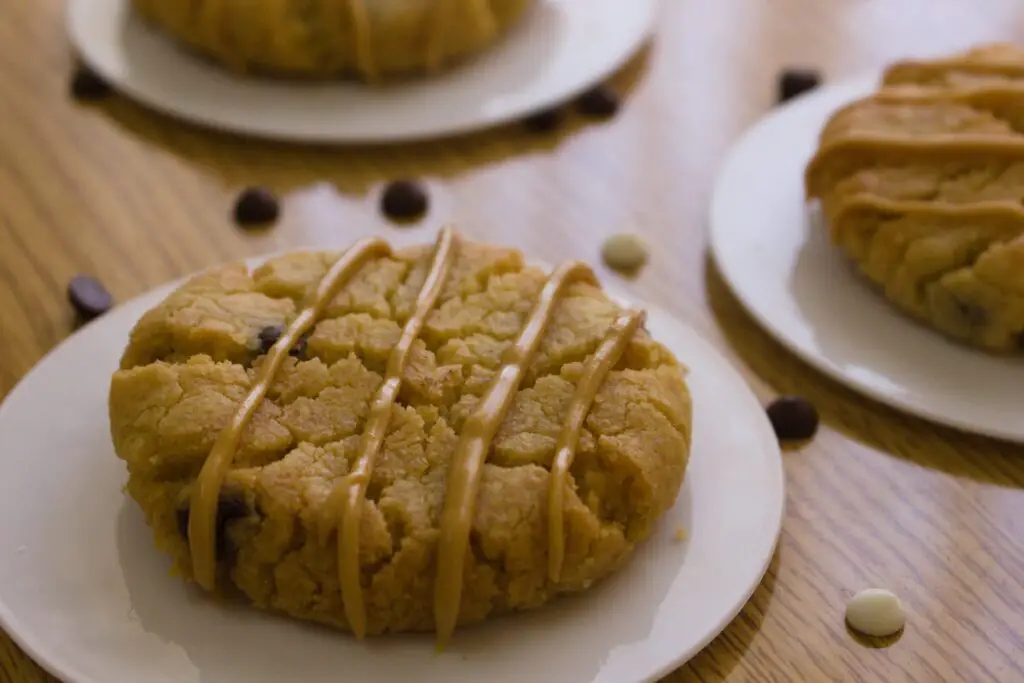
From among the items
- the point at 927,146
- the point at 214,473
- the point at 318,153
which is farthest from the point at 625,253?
the point at 214,473

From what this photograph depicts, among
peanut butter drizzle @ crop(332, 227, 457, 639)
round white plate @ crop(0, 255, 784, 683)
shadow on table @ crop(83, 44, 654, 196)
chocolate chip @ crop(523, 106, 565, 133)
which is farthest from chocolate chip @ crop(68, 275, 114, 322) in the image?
chocolate chip @ crop(523, 106, 565, 133)

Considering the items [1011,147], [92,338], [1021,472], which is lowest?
[1021,472]

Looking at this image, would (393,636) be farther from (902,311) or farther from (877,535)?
(902,311)

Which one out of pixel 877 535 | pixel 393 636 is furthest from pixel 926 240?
pixel 393 636

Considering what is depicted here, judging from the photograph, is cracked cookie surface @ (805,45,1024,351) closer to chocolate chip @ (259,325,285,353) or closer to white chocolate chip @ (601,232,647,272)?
white chocolate chip @ (601,232,647,272)

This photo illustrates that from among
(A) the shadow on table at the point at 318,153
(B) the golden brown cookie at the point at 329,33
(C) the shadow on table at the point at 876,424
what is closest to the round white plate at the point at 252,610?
(C) the shadow on table at the point at 876,424
